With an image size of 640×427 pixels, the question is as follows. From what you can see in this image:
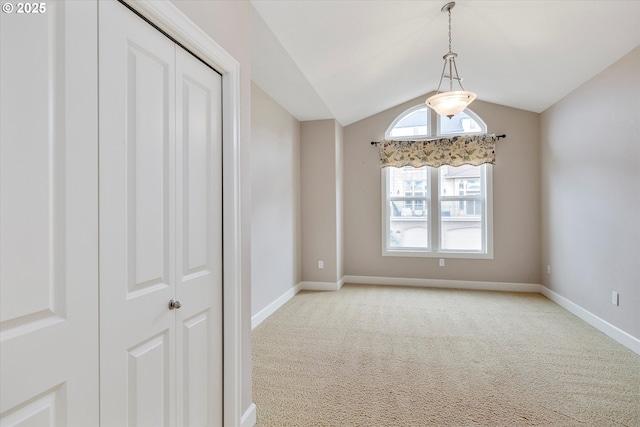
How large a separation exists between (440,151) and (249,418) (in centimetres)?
435

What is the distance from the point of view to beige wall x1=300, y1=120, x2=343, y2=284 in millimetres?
4828

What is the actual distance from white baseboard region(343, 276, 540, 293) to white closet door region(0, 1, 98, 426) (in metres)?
4.52

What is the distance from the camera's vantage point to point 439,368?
8.18 ft

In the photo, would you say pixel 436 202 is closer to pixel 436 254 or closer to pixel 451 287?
pixel 436 254

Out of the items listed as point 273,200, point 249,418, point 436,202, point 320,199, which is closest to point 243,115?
point 249,418

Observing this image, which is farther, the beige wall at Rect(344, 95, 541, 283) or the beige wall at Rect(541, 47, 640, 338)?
the beige wall at Rect(344, 95, 541, 283)

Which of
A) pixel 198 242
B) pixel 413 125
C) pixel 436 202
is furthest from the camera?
pixel 413 125

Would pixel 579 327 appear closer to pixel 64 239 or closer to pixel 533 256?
pixel 533 256

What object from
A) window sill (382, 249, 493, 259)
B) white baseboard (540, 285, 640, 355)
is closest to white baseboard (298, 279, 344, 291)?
window sill (382, 249, 493, 259)

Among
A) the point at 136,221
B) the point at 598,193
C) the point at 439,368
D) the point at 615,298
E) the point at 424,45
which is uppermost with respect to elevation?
the point at 424,45

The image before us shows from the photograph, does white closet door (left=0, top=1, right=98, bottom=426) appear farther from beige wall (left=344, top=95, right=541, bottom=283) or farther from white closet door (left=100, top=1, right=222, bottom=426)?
beige wall (left=344, top=95, right=541, bottom=283)

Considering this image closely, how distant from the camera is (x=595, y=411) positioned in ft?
6.42

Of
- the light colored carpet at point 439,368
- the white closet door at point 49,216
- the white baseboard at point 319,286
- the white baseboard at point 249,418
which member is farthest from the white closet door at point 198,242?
the white baseboard at point 319,286

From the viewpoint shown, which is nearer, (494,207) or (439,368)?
(439,368)
